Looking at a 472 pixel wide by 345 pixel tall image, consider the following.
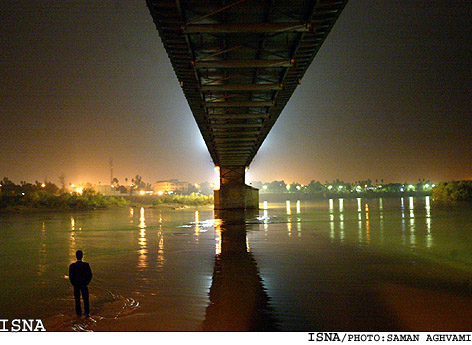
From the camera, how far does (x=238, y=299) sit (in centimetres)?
964

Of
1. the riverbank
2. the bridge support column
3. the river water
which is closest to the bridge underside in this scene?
the river water

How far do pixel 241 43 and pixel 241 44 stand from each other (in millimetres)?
83

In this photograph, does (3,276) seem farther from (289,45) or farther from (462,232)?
(462,232)

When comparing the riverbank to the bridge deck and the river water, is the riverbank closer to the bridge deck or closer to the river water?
the bridge deck

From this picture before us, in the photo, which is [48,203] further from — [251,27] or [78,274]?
[78,274]

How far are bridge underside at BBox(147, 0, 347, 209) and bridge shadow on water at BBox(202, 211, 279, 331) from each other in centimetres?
737

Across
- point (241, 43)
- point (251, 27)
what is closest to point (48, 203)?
point (241, 43)

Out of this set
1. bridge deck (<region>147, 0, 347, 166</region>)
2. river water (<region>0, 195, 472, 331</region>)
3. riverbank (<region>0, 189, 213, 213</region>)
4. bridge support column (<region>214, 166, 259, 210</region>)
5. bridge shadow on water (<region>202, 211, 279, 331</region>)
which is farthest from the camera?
riverbank (<region>0, 189, 213, 213</region>)

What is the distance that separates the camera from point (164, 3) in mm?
12430

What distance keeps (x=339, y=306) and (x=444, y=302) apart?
7.24ft


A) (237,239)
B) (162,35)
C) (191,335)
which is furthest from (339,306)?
(237,239)

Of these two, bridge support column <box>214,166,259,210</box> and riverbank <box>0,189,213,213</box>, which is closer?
bridge support column <box>214,166,259,210</box>

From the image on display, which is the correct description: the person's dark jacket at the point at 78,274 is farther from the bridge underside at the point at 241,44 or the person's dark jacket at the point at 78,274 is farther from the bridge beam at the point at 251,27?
the bridge beam at the point at 251,27

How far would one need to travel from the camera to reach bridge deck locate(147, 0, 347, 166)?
44.0ft
